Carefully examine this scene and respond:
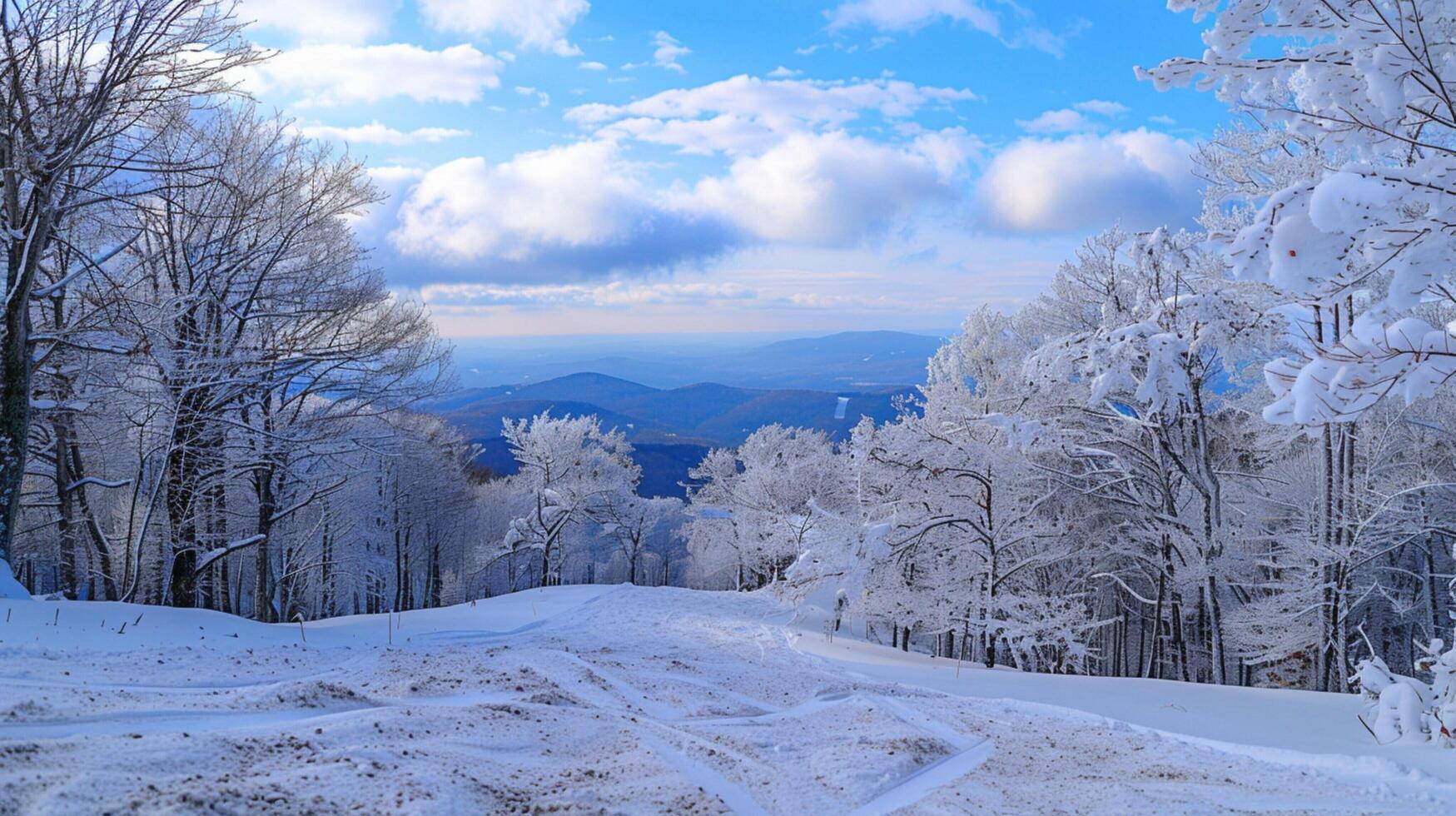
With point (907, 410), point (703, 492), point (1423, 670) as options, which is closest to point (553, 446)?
point (703, 492)

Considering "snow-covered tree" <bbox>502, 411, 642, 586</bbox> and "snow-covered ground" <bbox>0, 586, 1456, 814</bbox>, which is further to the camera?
"snow-covered tree" <bbox>502, 411, 642, 586</bbox>

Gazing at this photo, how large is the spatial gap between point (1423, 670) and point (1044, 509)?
36.3 ft

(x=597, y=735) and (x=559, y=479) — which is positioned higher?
(x=597, y=735)

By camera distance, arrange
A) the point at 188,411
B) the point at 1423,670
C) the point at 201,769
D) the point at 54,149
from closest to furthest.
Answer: the point at 201,769
the point at 1423,670
the point at 54,149
the point at 188,411

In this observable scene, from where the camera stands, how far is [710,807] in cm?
406

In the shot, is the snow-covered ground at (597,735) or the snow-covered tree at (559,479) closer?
the snow-covered ground at (597,735)

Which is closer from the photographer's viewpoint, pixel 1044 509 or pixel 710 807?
pixel 710 807

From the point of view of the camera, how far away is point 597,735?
5246 mm

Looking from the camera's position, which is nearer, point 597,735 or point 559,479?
point 597,735

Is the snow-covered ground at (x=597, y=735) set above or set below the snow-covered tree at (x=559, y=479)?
above

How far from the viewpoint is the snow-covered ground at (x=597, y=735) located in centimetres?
378

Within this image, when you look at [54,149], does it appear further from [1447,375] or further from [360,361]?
[1447,375]

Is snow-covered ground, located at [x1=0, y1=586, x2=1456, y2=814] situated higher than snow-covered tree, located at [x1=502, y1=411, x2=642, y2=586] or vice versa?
snow-covered ground, located at [x1=0, y1=586, x2=1456, y2=814]

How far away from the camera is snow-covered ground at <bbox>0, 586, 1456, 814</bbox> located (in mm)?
3779
